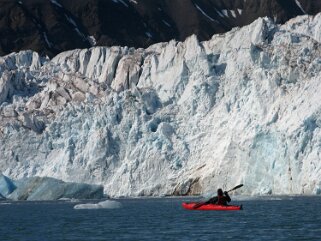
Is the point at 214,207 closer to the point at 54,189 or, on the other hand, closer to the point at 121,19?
the point at 54,189

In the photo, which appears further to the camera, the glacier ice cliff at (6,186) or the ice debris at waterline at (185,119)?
the glacier ice cliff at (6,186)

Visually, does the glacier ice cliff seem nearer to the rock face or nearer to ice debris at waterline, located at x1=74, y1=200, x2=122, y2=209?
ice debris at waterline, located at x1=74, y1=200, x2=122, y2=209

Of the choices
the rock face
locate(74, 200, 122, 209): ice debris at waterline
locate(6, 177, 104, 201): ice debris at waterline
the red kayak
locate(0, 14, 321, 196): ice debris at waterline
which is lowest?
the red kayak

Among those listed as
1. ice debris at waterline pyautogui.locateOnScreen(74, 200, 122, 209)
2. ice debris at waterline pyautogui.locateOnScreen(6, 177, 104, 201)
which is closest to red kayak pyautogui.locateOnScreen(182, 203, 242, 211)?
ice debris at waterline pyautogui.locateOnScreen(74, 200, 122, 209)

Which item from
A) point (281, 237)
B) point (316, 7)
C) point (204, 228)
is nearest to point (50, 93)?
point (204, 228)

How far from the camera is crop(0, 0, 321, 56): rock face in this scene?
168m

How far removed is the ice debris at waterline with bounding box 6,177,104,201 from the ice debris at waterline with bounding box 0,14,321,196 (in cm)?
280

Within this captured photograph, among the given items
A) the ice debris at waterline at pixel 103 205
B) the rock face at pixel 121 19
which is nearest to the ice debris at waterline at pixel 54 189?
the ice debris at waterline at pixel 103 205

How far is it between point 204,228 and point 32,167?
143 feet

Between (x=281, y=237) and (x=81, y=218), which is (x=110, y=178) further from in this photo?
(x=281, y=237)

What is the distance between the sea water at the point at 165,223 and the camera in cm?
3722

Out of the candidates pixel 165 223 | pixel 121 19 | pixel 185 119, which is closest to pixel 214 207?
pixel 165 223

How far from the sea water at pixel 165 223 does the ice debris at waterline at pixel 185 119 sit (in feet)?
25.5

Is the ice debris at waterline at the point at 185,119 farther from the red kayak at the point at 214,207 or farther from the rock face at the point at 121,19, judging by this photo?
the rock face at the point at 121,19
